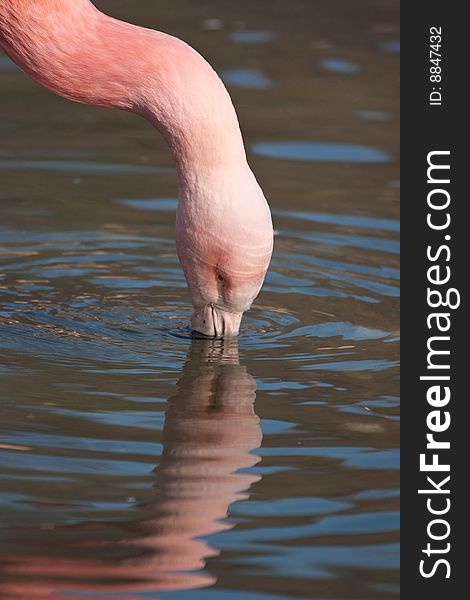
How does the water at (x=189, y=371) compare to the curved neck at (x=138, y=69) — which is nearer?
the water at (x=189, y=371)

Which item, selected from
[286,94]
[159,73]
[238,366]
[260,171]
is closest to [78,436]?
[238,366]

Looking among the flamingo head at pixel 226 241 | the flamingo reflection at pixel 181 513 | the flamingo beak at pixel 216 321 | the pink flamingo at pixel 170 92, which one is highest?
the pink flamingo at pixel 170 92

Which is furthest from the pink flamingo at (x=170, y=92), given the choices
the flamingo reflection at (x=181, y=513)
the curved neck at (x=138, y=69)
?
the flamingo reflection at (x=181, y=513)

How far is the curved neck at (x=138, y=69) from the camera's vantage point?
18.2 ft

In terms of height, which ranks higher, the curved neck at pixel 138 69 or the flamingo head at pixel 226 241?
the curved neck at pixel 138 69

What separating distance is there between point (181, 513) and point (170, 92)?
1802mm

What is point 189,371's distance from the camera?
232 inches

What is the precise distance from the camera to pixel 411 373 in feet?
19.3

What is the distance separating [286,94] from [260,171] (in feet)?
5.89

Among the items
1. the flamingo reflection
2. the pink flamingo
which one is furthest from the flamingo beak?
the pink flamingo

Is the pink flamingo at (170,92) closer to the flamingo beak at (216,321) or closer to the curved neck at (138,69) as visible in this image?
the curved neck at (138,69)

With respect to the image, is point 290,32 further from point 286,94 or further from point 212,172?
point 212,172

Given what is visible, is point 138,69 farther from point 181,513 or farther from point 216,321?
point 181,513

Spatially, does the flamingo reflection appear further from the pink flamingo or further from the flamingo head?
the pink flamingo
